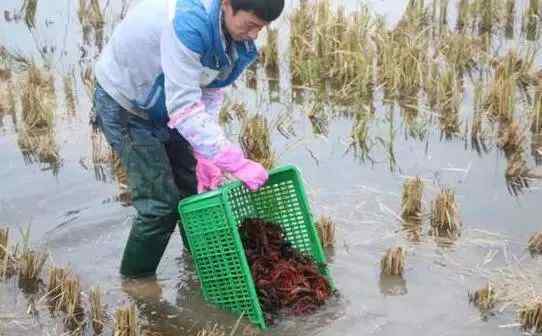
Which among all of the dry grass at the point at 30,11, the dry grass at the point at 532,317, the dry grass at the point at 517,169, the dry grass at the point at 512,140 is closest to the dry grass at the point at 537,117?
the dry grass at the point at 512,140

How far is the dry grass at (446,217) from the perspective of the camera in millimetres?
4720

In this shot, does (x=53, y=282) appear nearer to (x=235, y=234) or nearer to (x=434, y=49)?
(x=235, y=234)

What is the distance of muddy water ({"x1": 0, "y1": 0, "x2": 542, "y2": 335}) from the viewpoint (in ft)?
12.8

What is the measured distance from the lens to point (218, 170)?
386 cm

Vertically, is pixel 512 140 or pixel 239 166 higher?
pixel 239 166

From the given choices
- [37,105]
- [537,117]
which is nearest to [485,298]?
[537,117]

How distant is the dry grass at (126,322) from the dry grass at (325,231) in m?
1.38

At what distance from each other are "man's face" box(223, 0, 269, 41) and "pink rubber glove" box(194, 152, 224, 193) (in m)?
0.70

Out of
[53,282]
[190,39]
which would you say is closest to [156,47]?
[190,39]

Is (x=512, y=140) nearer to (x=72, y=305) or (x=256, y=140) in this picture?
(x=256, y=140)

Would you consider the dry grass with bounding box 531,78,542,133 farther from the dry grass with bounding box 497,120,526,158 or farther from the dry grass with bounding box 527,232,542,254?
the dry grass with bounding box 527,232,542,254

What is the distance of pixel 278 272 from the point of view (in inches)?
150

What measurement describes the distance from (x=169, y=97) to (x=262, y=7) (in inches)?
21.3

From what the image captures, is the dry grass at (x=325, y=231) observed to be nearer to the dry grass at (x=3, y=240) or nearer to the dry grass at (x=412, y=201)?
the dry grass at (x=412, y=201)
